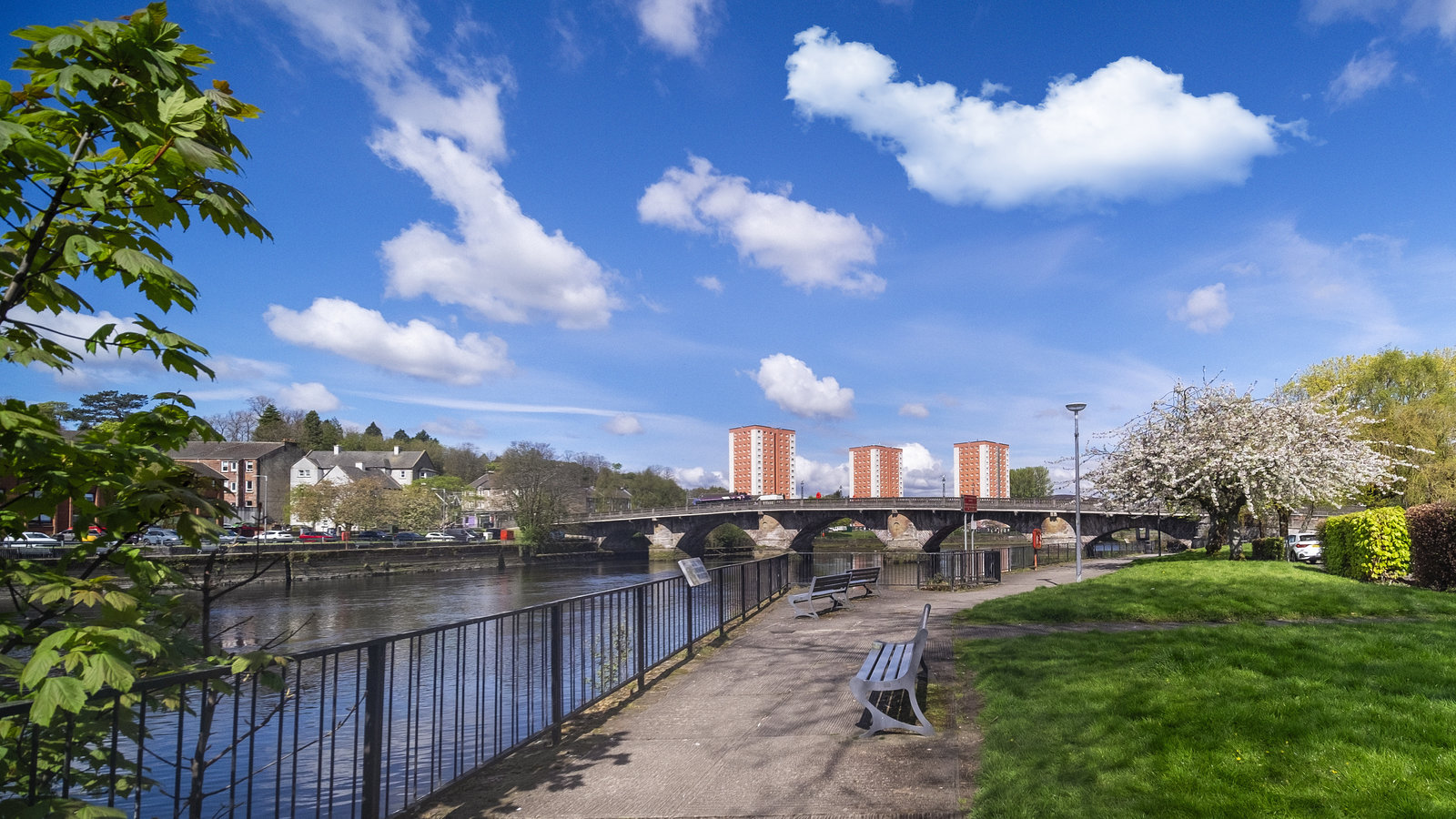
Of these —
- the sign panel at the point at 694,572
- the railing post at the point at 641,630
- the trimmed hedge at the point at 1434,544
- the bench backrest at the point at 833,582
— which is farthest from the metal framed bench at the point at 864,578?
the trimmed hedge at the point at 1434,544

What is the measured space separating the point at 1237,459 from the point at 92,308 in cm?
2332

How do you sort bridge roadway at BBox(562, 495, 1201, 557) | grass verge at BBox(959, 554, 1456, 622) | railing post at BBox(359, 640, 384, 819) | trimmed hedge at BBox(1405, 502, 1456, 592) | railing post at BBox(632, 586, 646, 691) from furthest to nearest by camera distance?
bridge roadway at BBox(562, 495, 1201, 557), trimmed hedge at BBox(1405, 502, 1456, 592), grass verge at BBox(959, 554, 1456, 622), railing post at BBox(632, 586, 646, 691), railing post at BBox(359, 640, 384, 819)

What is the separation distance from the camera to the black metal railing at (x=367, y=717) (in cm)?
319

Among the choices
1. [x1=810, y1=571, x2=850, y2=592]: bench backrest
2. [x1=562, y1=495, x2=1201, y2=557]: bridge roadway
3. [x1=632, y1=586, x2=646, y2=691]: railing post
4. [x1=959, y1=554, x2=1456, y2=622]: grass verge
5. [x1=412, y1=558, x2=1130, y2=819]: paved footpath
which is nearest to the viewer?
[x1=412, y1=558, x2=1130, y2=819]: paved footpath

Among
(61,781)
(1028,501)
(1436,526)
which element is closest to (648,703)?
(61,781)

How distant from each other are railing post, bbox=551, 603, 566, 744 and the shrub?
25.4 metres

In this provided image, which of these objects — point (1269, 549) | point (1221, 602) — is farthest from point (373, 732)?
point (1269, 549)

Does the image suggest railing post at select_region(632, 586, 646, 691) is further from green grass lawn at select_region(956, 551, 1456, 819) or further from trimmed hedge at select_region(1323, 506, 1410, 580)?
trimmed hedge at select_region(1323, 506, 1410, 580)

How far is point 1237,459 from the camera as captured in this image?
810 inches

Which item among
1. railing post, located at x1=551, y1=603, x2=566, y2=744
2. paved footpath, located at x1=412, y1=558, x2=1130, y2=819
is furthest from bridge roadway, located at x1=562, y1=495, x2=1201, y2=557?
railing post, located at x1=551, y1=603, x2=566, y2=744

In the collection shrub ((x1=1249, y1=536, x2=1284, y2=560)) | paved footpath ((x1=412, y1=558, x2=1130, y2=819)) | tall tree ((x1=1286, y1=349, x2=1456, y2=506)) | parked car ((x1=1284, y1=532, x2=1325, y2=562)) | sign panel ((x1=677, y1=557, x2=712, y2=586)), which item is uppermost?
tall tree ((x1=1286, y1=349, x2=1456, y2=506))

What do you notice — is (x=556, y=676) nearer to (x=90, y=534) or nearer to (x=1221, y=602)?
(x=90, y=534)

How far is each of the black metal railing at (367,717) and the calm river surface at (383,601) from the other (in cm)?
803

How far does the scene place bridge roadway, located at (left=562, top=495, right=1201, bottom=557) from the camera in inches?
2077
